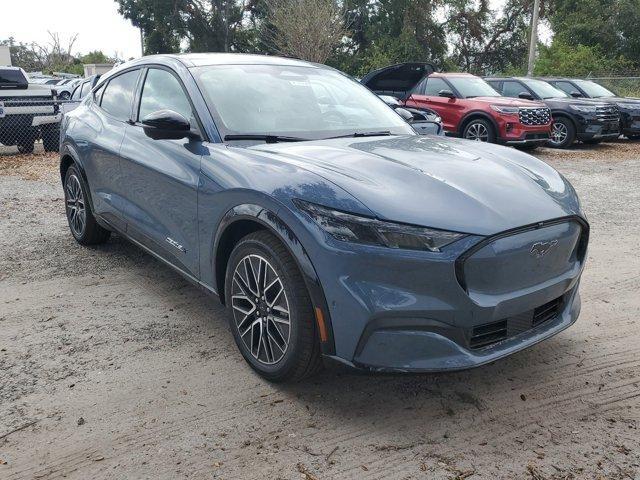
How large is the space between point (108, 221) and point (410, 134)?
2381 mm

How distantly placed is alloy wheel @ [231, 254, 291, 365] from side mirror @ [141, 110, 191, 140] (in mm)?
893

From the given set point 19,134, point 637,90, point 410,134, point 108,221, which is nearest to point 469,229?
point 410,134

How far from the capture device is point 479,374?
3.17 meters

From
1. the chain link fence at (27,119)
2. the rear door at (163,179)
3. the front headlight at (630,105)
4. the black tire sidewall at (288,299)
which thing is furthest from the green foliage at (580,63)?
the black tire sidewall at (288,299)

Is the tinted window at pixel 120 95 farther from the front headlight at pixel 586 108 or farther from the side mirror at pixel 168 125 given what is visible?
the front headlight at pixel 586 108

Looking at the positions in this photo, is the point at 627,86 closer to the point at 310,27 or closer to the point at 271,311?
the point at 310,27

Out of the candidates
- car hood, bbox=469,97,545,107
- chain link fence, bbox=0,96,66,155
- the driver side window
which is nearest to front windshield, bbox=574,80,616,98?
car hood, bbox=469,97,545,107

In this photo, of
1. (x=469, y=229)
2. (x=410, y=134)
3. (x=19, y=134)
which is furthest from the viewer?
(x=19, y=134)

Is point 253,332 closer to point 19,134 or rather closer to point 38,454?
point 38,454

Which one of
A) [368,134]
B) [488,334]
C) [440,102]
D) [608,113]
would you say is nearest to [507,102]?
[440,102]

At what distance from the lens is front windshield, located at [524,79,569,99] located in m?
14.5

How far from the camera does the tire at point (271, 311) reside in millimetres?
2758

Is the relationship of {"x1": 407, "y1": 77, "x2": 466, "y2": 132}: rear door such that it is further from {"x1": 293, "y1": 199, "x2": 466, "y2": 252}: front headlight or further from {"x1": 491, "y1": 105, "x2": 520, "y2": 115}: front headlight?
{"x1": 293, "y1": 199, "x2": 466, "y2": 252}: front headlight

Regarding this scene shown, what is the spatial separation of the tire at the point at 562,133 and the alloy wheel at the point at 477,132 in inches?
89.9
